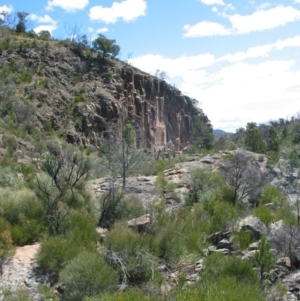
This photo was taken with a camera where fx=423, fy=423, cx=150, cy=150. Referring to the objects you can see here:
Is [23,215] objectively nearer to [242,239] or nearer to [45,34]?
[242,239]

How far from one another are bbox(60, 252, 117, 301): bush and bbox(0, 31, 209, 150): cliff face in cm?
2920

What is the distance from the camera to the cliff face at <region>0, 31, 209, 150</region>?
147 ft

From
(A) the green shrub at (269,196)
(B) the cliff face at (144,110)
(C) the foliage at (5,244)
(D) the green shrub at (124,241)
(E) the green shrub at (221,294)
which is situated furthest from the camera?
(B) the cliff face at (144,110)

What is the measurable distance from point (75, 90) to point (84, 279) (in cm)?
4307

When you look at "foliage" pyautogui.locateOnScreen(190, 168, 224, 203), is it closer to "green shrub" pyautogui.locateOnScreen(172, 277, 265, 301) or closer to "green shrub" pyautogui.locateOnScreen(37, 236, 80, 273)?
"green shrub" pyautogui.locateOnScreen(37, 236, 80, 273)

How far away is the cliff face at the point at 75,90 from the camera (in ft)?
147

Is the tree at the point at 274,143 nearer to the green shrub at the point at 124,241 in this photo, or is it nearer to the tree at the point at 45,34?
the tree at the point at 45,34

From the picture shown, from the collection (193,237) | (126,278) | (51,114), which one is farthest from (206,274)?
(51,114)

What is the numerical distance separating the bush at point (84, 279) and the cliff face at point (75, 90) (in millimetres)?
29200

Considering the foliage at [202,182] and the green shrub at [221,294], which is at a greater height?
the foliage at [202,182]

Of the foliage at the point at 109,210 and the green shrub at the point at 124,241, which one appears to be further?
the foliage at the point at 109,210

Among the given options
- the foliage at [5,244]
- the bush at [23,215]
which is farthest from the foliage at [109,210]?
the foliage at [5,244]

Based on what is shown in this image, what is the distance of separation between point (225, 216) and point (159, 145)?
55307 millimetres

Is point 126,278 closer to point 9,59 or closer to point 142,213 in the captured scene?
point 142,213
